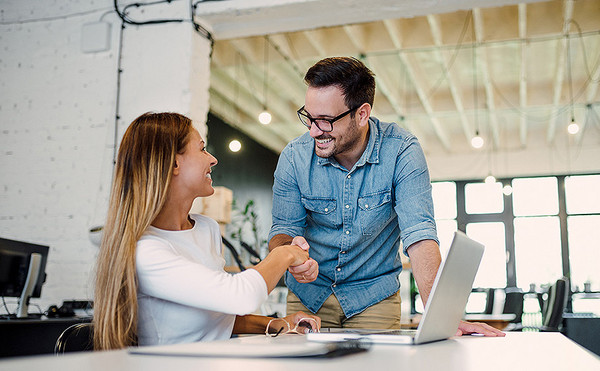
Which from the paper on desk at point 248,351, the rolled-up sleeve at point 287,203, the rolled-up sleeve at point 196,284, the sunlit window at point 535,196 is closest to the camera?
the paper on desk at point 248,351

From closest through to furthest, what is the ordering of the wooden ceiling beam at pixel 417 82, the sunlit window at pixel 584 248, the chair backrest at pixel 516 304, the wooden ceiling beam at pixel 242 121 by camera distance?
the wooden ceiling beam at pixel 417 82
the chair backrest at pixel 516 304
the wooden ceiling beam at pixel 242 121
the sunlit window at pixel 584 248

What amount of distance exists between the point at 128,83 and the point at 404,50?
11.6 ft

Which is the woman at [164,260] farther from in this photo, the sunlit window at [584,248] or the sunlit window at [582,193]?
the sunlit window at [582,193]

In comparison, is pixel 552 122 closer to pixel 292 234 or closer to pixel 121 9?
pixel 121 9

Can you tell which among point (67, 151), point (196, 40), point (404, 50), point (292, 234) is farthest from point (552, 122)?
point (292, 234)

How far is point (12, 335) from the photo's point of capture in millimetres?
3104

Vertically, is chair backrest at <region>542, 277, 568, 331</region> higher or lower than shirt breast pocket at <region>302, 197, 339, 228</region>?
lower

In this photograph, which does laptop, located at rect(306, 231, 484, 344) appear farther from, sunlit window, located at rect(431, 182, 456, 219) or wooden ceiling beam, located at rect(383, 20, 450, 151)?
sunlit window, located at rect(431, 182, 456, 219)

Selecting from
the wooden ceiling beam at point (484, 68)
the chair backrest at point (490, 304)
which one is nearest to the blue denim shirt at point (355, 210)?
the wooden ceiling beam at point (484, 68)

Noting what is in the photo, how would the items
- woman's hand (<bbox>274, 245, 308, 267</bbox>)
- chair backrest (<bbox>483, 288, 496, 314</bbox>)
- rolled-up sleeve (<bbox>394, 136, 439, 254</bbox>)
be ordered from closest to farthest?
woman's hand (<bbox>274, 245, 308, 267</bbox>) < rolled-up sleeve (<bbox>394, 136, 439, 254</bbox>) < chair backrest (<bbox>483, 288, 496, 314</bbox>)

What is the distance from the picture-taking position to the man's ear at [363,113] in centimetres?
218

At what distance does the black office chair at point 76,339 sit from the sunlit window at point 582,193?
37.0 feet

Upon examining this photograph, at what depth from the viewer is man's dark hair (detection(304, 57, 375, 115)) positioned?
2143 millimetres

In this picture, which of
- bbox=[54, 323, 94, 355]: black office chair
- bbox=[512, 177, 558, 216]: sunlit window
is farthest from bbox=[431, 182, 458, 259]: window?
bbox=[54, 323, 94, 355]: black office chair
